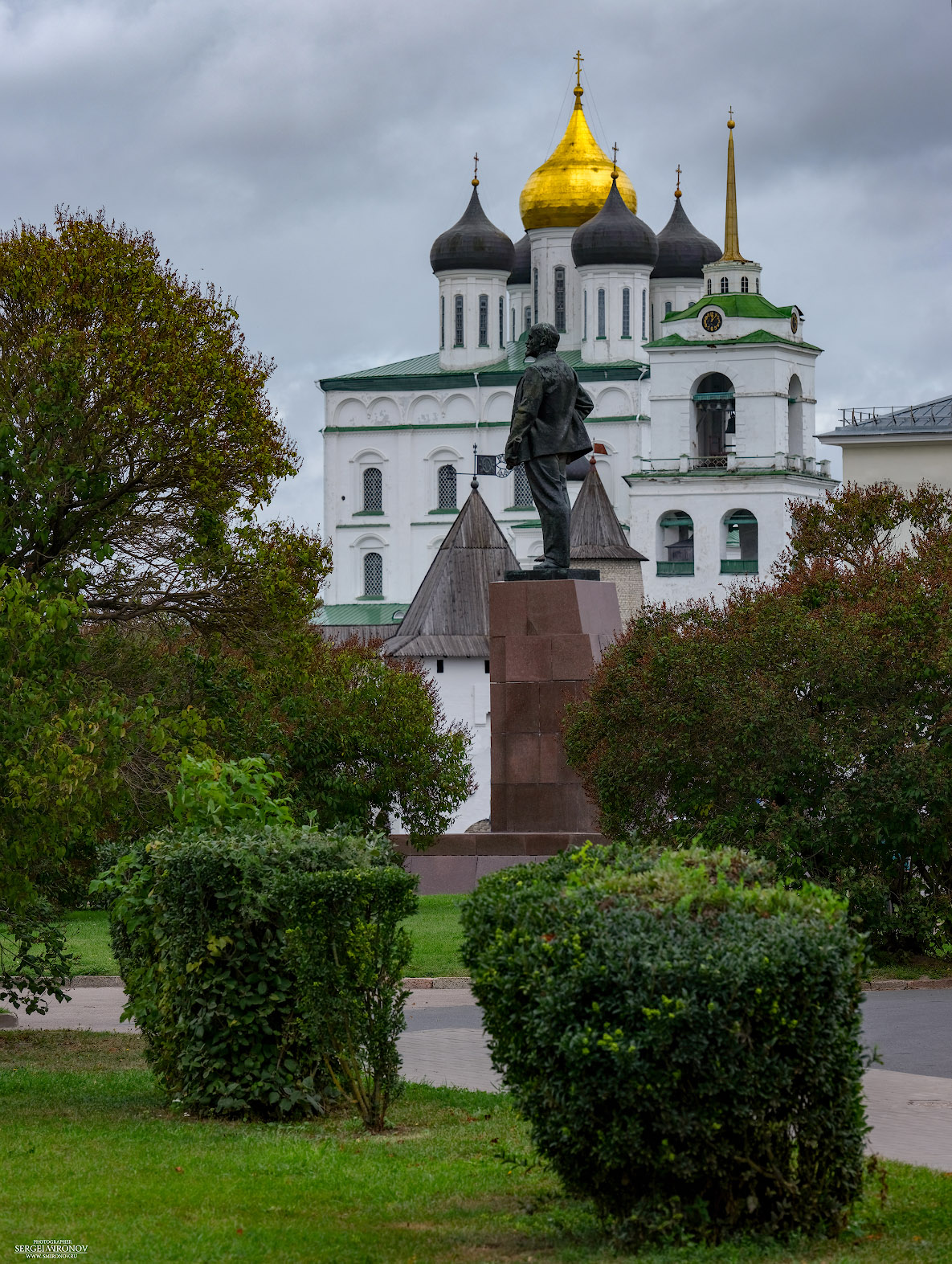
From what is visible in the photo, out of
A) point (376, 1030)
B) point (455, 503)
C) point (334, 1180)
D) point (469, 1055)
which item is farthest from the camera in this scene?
point (455, 503)

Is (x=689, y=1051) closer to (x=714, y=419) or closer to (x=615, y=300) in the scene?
(x=714, y=419)

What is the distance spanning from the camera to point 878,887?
16500 mm

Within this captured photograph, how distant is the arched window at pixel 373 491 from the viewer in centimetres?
8912

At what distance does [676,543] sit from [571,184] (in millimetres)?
21048

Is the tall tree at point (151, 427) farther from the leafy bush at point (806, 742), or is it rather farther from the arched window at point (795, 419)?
the arched window at point (795, 419)

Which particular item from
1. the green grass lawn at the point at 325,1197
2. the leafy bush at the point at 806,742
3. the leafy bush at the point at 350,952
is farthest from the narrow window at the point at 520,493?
the leafy bush at the point at 350,952

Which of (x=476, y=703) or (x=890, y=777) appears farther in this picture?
(x=476, y=703)

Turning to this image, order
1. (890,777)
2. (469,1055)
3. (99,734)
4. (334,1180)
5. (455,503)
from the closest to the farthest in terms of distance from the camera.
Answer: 1. (334,1180)
2. (99,734)
3. (469,1055)
4. (890,777)
5. (455,503)

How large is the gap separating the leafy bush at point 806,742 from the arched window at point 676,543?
5597 centimetres

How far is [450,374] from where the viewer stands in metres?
87.4

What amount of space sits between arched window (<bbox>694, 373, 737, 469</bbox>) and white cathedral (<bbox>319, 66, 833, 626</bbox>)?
0.26ft

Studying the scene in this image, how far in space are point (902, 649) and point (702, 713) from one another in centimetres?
186

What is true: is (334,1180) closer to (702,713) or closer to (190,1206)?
(190,1206)

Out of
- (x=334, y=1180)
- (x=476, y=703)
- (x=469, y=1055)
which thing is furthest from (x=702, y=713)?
(x=476, y=703)
